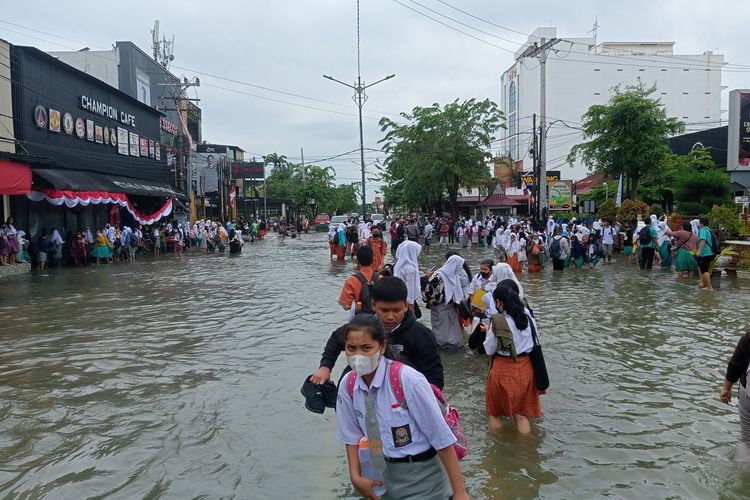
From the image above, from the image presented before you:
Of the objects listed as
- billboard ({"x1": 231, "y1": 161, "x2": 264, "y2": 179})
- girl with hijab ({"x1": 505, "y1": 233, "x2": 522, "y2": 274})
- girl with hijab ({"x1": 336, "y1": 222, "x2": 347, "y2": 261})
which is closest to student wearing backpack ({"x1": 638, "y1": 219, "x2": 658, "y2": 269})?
girl with hijab ({"x1": 505, "y1": 233, "x2": 522, "y2": 274})

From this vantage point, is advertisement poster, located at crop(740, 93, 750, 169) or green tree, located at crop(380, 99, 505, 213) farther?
green tree, located at crop(380, 99, 505, 213)

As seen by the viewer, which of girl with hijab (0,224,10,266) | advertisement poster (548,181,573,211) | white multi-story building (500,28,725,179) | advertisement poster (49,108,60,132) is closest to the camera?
girl with hijab (0,224,10,266)

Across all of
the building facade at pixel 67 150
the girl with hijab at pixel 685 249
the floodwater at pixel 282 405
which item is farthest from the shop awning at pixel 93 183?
the girl with hijab at pixel 685 249

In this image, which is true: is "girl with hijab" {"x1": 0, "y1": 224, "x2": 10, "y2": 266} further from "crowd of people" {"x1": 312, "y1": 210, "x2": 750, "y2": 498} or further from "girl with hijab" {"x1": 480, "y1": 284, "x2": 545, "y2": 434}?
"girl with hijab" {"x1": 480, "y1": 284, "x2": 545, "y2": 434}

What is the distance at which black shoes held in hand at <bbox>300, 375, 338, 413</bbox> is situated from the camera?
331cm

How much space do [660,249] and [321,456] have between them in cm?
1670

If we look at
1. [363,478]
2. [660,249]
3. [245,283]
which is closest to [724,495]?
[363,478]

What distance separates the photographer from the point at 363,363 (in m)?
2.77

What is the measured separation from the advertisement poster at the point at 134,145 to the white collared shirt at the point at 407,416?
30.8 meters

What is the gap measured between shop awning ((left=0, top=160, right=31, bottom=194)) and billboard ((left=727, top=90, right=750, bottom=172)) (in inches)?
1298

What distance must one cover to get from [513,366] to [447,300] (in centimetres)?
303

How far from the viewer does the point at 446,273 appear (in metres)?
7.94

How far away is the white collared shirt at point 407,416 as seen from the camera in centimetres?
272

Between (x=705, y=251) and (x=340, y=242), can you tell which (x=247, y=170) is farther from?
(x=705, y=251)
